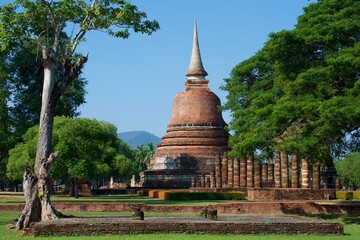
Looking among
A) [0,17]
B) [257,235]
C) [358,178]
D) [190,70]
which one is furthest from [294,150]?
[358,178]

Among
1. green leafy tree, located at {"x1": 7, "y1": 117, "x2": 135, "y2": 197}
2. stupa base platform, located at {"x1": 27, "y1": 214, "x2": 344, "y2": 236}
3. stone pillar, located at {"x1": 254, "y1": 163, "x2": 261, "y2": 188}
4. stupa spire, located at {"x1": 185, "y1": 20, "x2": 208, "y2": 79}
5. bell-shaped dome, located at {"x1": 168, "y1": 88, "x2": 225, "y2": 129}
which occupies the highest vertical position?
stupa spire, located at {"x1": 185, "y1": 20, "x2": 208, "y2": 79}

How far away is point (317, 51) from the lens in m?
26.1

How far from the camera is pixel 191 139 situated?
57.8 metres

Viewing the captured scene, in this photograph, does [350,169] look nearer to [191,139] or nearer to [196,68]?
[196,68]

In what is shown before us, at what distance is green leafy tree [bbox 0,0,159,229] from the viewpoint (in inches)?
739

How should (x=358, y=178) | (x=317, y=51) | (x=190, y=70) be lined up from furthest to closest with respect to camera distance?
(x=358, y=178)
(x=190, y=70)
(x=317, y=51)

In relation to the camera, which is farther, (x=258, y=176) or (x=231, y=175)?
(x=231, y=175)

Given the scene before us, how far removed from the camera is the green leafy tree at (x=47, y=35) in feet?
61.6

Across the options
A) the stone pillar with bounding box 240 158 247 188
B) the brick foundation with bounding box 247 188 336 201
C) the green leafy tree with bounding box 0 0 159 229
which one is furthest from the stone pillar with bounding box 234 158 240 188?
the green leafy tree with bounding box 0 0 159 229

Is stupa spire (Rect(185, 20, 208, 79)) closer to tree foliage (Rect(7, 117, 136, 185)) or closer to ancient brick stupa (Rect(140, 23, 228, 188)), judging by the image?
ancient brick stupa (Rect(140, 23, 228, 188))

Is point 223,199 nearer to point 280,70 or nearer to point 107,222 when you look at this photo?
point 280,70

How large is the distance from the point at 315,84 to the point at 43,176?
444 inches

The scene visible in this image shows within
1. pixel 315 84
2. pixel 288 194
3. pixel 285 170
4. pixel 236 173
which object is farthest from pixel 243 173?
pixel 315 84

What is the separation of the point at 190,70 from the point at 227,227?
47.4 m
